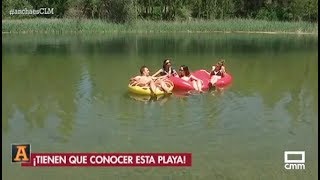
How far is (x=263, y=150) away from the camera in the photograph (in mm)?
6527

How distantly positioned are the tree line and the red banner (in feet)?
67.4

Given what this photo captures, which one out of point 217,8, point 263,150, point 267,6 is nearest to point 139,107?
point 263,150

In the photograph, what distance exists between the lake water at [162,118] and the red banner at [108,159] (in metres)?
0.10

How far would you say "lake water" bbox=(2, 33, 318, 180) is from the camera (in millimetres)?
5914

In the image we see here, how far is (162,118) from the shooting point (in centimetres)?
800

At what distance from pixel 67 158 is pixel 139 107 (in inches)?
110

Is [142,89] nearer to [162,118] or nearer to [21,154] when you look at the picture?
[162,118]

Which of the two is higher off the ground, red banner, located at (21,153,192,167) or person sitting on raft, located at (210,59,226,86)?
person sitting on raft, located at (210,59,226,86)

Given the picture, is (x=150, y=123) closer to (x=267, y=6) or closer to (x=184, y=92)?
(x=184, y=92)

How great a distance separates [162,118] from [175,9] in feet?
76.5

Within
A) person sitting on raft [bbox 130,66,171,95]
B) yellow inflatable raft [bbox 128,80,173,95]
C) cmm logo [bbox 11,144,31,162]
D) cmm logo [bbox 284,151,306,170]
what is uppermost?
person sitting on raft [bbox 130,66,171,95]
